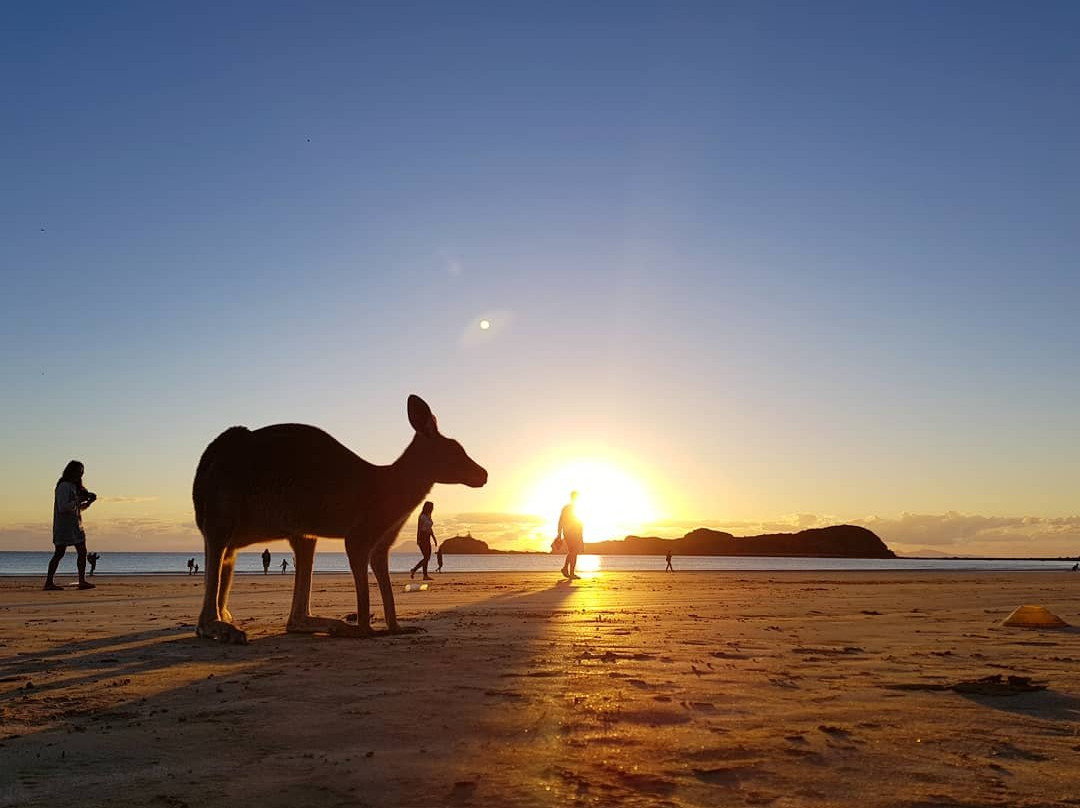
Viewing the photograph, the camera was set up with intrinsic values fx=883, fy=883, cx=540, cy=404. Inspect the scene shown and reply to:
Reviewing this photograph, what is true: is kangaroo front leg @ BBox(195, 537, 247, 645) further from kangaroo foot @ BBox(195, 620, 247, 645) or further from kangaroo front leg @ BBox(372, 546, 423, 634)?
kangaroo front leg @ BBox(372, 546, 423, 634)

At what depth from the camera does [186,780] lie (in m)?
3.74

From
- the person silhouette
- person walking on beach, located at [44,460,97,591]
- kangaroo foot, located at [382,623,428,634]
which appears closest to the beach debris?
kangaroo foot, located at [382,623,428,634]

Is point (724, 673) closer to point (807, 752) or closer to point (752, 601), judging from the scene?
point (807, 752)

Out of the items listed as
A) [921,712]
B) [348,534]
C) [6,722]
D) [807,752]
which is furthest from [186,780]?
[348,534]

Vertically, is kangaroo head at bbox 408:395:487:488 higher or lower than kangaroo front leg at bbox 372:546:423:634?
higher

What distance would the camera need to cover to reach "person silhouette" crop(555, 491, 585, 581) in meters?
25.8

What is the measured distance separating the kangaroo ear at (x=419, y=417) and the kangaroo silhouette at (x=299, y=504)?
0.43 m

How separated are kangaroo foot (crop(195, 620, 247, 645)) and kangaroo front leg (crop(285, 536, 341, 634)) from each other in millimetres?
917

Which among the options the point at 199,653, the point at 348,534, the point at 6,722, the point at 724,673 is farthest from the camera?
the point at 348,534

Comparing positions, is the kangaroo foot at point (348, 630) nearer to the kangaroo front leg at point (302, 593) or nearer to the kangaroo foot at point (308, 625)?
the kangaroo foot at point (308, 625)

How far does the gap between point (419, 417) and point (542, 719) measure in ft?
17.7

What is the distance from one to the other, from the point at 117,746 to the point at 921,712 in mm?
4285

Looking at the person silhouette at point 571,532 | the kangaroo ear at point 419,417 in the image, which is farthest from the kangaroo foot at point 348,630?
the person silhouette at point 571,532

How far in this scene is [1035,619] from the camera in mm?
10102
